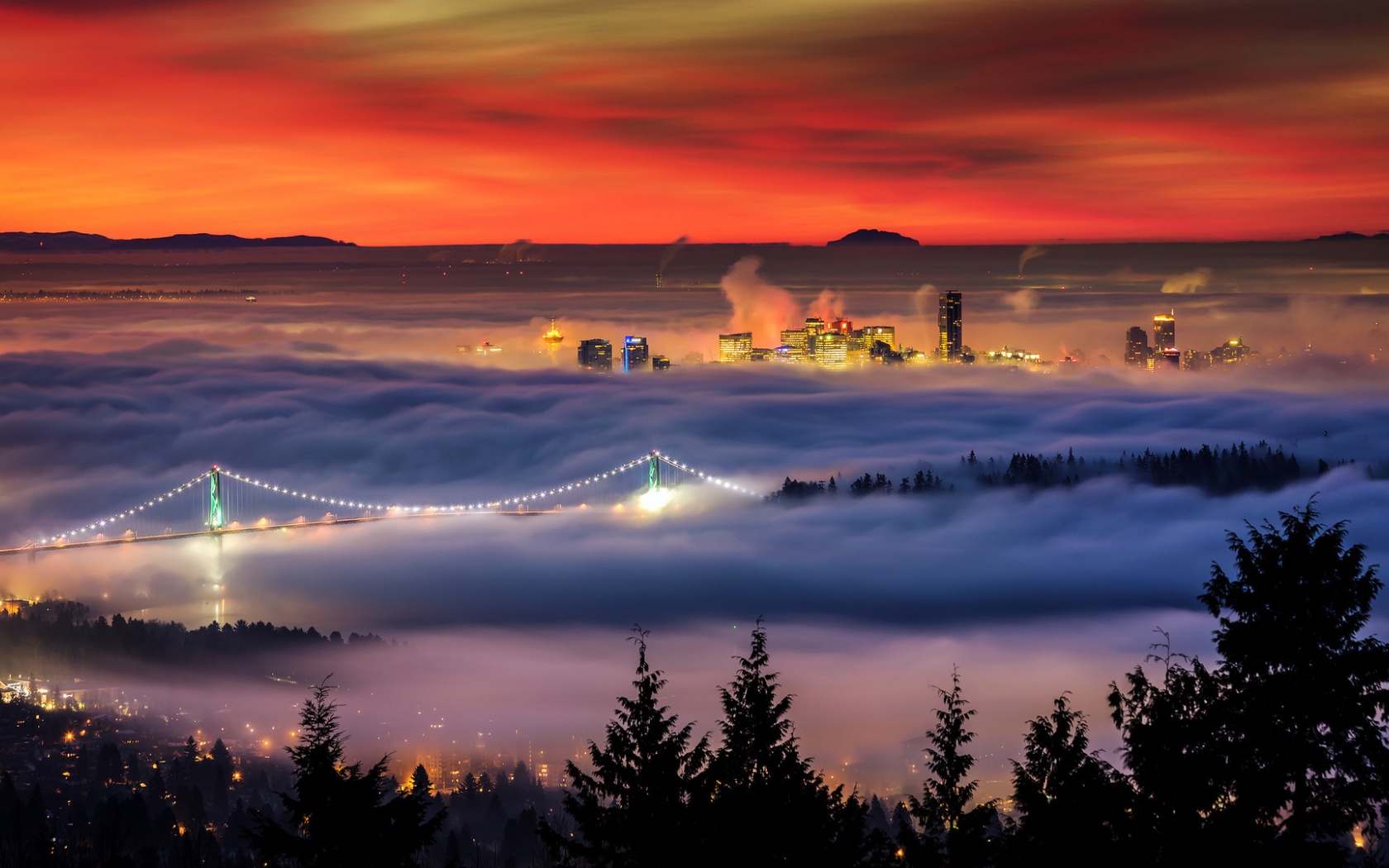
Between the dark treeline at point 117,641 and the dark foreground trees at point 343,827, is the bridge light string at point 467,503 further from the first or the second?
the dark foreground trees at point 343,827

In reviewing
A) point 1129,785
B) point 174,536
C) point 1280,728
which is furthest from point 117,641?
point 1280,728

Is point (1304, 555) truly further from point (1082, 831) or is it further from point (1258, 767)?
point (1082, 831)

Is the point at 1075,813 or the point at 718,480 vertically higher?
the point at 1075,813

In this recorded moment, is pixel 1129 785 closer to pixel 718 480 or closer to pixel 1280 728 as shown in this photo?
pixel 1280 728

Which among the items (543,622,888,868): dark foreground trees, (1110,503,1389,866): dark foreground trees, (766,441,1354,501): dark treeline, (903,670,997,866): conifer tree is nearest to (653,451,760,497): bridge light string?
(766,441,1354,501): dark treeline

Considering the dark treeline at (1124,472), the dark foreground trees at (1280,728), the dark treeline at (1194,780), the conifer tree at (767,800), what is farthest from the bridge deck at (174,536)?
the dark foreground trees at (1280,728)
